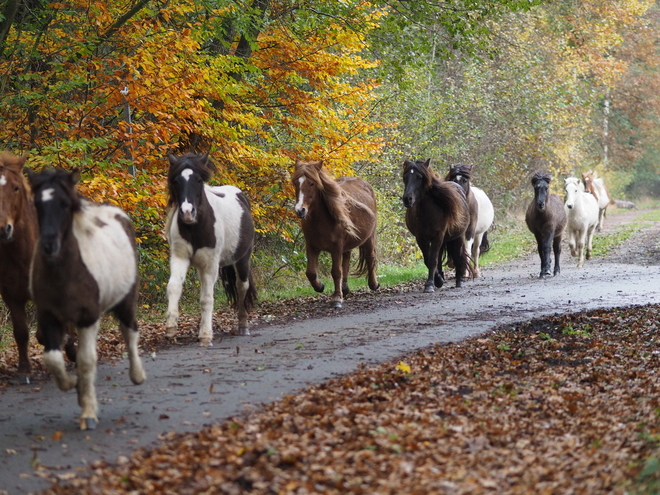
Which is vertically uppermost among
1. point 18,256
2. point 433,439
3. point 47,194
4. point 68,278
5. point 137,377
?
point 47,194

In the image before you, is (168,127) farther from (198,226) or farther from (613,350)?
(613,350)

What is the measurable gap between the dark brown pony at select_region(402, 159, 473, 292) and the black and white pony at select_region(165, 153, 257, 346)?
5738 mm

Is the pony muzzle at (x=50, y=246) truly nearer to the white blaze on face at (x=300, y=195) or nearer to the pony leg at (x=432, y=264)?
the white blaze on face at (x=300, y=195)

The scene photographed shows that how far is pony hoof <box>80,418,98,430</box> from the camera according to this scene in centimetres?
616

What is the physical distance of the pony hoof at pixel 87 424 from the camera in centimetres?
616

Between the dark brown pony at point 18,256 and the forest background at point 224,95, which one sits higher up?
the forest background at point 224,95

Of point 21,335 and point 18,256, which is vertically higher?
point 18,256

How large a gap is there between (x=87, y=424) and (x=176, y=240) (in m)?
3.91

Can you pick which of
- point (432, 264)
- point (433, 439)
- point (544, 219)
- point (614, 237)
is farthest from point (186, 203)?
point (614, 237)

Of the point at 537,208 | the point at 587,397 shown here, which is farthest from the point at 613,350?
the point at 537,208

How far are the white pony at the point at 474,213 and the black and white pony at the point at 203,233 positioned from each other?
859cm

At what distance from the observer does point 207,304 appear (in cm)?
995

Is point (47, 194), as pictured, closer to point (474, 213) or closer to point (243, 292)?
point (243, 292)

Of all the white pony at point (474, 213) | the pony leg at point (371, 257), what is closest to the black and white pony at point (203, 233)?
the pony leg at point (371, 257)
